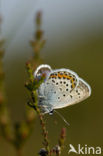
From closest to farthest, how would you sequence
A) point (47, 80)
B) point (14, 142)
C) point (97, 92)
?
point (47, 80) → point (14, 142) → point (97, 92)

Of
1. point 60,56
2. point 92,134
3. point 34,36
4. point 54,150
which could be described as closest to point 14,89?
point 60,56

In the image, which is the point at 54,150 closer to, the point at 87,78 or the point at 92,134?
the point at 92,134

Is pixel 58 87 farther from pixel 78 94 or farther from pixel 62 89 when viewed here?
pixel 78 94

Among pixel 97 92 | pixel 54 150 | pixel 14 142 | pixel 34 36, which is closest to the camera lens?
pixel 54 150

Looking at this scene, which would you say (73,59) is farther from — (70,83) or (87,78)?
Answer: (70,83)

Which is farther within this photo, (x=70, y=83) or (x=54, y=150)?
(x=70, y=83)

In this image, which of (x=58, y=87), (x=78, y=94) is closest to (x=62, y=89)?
(x=58, y=87)

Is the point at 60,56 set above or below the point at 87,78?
above

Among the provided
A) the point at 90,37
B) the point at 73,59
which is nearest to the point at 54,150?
the point at 73,59


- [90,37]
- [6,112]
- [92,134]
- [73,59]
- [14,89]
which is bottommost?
[92,134]
